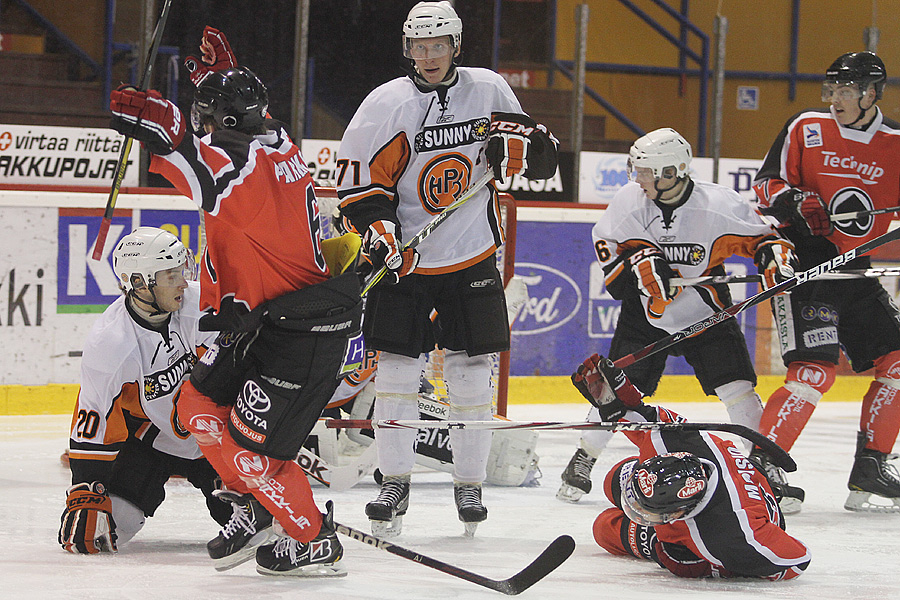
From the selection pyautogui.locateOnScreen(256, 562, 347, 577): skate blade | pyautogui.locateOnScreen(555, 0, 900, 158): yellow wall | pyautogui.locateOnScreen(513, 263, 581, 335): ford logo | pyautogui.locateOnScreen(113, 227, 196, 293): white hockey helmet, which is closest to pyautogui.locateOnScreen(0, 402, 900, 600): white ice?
pyautogui.locateOnScreen(256, 562, 347, 577): skate blade

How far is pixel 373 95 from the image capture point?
109 inches

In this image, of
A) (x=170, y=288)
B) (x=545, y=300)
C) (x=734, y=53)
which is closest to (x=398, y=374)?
(x=170, y=288)

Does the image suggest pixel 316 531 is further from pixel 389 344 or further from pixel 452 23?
pixel 452 23

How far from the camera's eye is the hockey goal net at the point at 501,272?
12.7 ft

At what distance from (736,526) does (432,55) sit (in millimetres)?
1322

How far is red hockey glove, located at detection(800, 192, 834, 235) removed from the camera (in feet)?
10.6

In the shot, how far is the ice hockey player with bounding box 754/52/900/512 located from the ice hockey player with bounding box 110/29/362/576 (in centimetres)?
152

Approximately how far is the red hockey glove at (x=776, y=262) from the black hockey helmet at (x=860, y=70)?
20.7 inches

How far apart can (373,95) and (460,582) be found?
122 cm

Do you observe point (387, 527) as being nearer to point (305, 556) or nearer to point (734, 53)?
point (305, 556)

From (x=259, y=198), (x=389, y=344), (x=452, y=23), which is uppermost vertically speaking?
(x=452, y=23)

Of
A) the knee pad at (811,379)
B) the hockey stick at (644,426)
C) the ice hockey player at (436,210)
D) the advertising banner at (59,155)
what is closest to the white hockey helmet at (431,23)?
the ice hockey player at (436,210)

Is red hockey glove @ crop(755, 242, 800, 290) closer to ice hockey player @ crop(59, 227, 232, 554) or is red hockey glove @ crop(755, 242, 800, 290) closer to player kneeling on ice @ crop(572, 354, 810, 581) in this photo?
player kneeling on ice @ crop(572, 354, 810, 581)

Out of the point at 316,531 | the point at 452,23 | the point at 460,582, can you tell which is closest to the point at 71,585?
the point at 316,531
